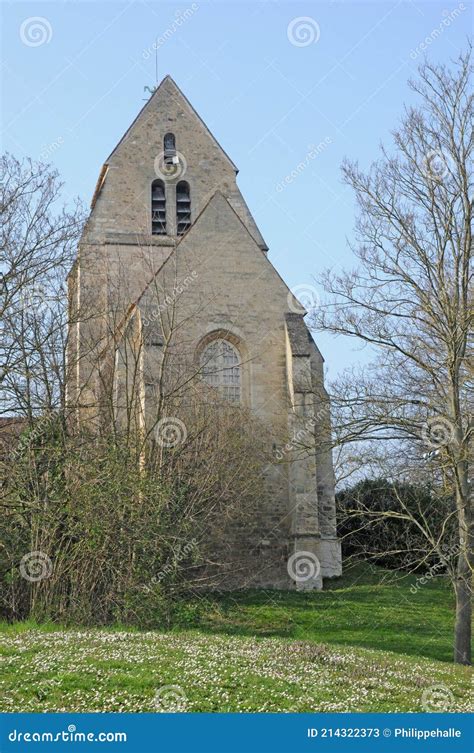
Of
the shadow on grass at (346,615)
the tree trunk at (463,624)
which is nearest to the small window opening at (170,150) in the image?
the shadow on grass at (346,615)

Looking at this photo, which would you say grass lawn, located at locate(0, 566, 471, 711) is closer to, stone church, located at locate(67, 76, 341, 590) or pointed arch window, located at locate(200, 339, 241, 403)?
stone church, located at locate(67, 76, 341, 590)

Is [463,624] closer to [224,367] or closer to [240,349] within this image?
[224,367]

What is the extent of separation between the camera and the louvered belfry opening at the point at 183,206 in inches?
1342

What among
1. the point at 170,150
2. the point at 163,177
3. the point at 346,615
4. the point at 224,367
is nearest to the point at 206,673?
the point at 346,615

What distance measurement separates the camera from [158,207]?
1345 inches

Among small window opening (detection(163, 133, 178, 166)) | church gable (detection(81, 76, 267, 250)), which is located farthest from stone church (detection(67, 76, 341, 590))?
small window opening (detection(163, 133, 178, 166))

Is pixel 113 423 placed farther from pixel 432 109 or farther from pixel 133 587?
pixel 432 109

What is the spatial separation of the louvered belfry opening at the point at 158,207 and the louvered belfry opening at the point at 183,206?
0.50 m

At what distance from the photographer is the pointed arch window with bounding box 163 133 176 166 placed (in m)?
34.4

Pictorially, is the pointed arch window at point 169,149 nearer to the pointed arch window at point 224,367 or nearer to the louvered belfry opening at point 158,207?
the louvered belfry opening at point 158,207

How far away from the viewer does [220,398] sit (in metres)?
25.1

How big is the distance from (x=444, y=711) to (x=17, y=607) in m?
8.32

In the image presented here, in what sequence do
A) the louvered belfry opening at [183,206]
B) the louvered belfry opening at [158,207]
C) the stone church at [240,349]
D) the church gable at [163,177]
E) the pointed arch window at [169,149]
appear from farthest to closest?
the pointed arch window at [169,149]
the louvered belfry opening at [183,206]
the louvered belfry opening at [158,207]
the church gable at [163,177]
the stone church at [240,349]

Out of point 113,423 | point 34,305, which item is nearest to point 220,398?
point 113,423
